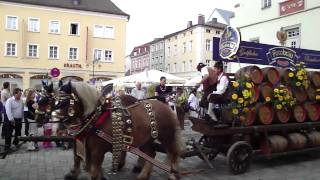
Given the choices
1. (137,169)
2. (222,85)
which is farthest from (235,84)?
(137,169)

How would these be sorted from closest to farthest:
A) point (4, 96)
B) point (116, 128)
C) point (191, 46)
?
point (116, 128) < point (4, 96) < point (191, 46)

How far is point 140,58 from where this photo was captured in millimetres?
87062

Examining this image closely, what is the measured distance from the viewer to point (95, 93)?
17.7ft

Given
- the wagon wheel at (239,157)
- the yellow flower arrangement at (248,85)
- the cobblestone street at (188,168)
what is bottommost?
the cobblestone street at (188,168)

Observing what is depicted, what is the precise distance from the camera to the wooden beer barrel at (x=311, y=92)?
27.6ft

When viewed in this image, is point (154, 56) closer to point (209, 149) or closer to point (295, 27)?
point (295, 27)

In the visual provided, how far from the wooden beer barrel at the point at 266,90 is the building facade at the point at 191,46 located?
148 feet

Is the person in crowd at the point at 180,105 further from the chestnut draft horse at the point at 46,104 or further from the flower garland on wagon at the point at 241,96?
the chestnut draft horse at the point at 46,104

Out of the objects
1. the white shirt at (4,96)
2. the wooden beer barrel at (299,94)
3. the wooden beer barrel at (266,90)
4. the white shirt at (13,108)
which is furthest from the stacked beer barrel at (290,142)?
the white shirt at (4,96)

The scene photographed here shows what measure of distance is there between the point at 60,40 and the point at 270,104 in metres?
36.2

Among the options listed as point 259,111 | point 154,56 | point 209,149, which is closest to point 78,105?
point 209,149

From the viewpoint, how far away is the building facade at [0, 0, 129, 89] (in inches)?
1542

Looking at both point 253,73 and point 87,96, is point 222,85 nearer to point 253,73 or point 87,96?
point 253,73

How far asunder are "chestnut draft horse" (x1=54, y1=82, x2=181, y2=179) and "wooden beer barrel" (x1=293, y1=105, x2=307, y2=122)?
3.13 m
